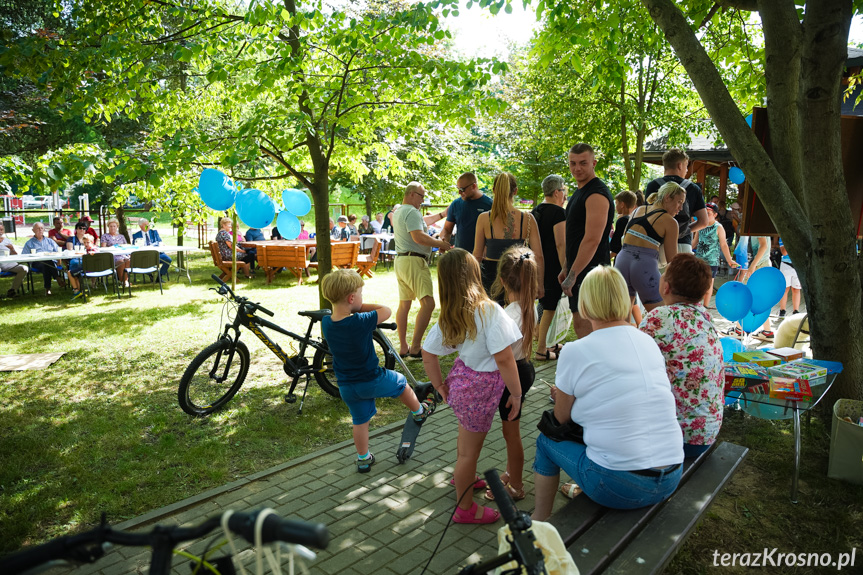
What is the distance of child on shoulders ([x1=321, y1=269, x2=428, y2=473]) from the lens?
388 cm

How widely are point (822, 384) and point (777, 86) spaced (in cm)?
243

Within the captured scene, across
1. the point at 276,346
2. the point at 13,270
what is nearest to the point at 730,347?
the point at 276,346

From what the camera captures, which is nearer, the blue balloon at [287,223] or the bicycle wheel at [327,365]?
the bicycle wheel at [327,365]

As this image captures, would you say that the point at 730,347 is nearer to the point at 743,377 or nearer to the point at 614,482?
the point at 743,377

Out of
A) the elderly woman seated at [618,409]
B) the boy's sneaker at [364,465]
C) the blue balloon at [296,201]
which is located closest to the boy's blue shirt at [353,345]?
the boy's sneaker at [364,465]

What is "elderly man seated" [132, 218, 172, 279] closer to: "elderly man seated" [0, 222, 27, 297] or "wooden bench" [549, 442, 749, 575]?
"elderly man seated" [0, 222, 27, 297]

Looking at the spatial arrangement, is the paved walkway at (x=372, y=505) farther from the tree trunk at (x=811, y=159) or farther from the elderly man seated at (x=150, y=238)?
the elderly man seated at (x=150, y=238)

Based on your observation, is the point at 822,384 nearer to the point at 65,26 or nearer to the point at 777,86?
the point at 777,86

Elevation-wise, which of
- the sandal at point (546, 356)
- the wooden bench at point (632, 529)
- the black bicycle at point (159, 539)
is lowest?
the sandal at point (546, 356)

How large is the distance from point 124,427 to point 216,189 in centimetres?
342

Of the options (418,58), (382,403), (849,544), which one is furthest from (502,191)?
(849,544)

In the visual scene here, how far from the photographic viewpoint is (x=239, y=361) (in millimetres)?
5609

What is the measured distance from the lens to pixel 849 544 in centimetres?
323

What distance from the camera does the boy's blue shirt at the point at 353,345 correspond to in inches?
152
